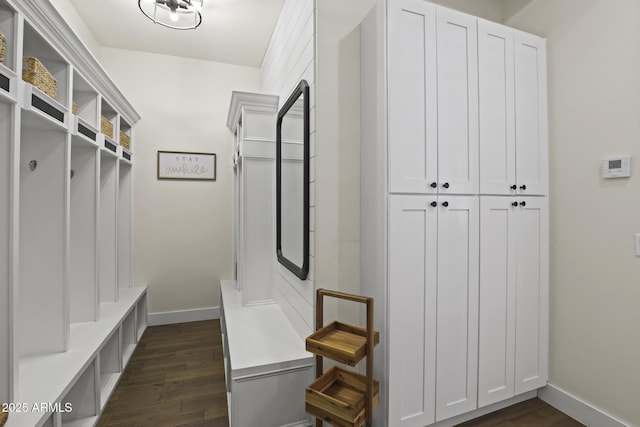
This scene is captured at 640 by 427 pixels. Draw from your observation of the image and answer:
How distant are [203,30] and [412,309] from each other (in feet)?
10.3

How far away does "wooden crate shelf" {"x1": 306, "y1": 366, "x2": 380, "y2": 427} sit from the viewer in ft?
4.22

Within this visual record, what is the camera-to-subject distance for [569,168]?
190cm

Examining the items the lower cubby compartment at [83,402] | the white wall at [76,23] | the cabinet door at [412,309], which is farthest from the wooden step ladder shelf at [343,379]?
the white wall at [76,23]

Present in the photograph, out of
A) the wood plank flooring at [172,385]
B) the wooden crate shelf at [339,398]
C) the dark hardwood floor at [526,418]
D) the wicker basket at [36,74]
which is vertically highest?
the wicker basket at [36,74]

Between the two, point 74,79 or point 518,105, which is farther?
point 74,79

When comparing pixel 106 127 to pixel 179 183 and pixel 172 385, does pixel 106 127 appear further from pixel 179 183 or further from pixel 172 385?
pixel 172 385

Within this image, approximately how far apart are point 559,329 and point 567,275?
0.36m

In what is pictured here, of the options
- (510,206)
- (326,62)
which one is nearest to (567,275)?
(510,206)

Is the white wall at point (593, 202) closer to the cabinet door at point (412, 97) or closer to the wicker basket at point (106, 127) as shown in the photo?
the cabinet door at point (412, 97)

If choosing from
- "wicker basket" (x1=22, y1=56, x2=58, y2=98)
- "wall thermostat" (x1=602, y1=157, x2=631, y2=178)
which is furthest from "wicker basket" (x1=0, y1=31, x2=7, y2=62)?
"wall thermostat" (x1=602, y1=157, x2=631, y2=178)

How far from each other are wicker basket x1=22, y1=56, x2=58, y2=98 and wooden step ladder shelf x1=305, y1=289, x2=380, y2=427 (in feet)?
5.85

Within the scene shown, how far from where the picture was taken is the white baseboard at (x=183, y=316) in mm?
3441

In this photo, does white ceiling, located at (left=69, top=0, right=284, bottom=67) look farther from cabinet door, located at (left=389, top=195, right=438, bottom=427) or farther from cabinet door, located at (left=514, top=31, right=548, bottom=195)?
cabinet door, located at (left=389, top=195, right=438, bottom=427)

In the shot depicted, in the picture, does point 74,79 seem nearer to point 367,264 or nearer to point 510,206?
point 367,264
